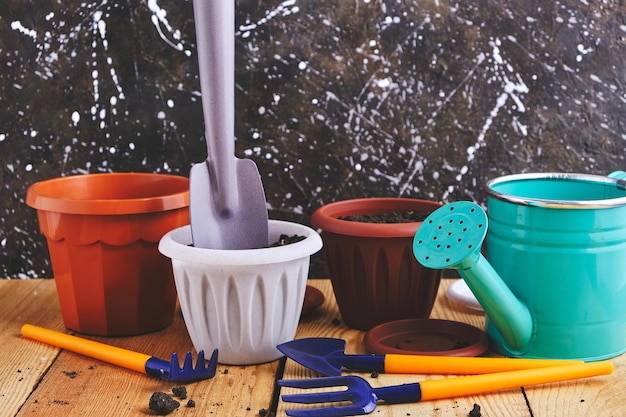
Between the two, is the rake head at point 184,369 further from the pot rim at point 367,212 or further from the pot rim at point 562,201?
the pot rim at point 562,201

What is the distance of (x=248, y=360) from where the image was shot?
0.86 meters

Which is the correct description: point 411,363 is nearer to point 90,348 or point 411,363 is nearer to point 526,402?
point 526,402

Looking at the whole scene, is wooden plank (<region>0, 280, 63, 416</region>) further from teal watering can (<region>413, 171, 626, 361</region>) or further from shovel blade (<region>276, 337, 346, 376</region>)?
teal watering can (<region>413, 171, 626, 361</region>)

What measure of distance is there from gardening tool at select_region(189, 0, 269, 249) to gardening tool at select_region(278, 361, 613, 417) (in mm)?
205

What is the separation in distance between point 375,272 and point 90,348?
0.34 meters

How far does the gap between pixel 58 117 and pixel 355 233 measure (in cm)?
51

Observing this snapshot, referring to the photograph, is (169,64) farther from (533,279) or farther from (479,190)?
(533,279)

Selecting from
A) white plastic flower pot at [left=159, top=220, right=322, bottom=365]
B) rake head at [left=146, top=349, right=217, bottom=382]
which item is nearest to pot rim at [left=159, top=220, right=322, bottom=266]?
white plastic flower pot at [left=159, top=220, right=322, bottom=365]

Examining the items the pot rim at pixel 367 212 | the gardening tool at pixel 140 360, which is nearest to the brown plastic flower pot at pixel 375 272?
the pot rim at pixel 367 212

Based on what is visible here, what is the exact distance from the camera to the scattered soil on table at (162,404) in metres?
0.73

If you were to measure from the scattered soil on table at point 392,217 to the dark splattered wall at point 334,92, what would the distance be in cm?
13

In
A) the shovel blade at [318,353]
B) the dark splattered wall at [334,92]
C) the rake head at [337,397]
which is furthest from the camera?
the dark splattered wall at [334,92]

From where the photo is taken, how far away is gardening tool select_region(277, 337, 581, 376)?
81cm

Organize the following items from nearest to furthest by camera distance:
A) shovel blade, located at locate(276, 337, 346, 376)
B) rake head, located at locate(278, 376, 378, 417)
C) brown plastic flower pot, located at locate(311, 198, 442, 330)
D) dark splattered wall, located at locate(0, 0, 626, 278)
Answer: rake head, located at locate(278, 376, 378, 417) < shovel blade, located at locate(276, 337, 346, 376) < brown plastic flower pot, located at locate(311, 198, 442, 330) < dark splattered wall, located at locate(0, 0, 626, 278)
